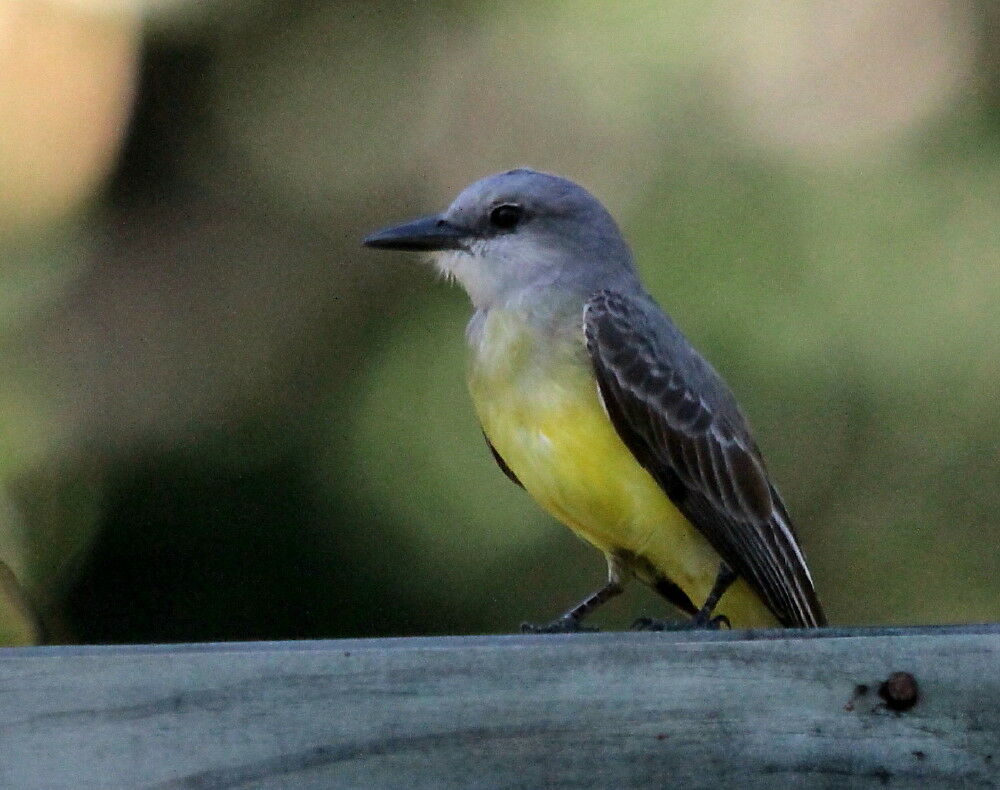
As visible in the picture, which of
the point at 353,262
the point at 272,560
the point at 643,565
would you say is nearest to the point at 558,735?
the point at 643,565

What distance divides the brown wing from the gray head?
8.1 inches

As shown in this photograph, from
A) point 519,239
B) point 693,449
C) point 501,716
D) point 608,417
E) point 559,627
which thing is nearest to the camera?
point 501,716

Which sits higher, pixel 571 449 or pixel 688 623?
pixel 571 449

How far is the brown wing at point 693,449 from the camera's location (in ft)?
13.8

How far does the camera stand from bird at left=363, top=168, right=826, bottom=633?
416 cm

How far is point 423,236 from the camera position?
14.9ft

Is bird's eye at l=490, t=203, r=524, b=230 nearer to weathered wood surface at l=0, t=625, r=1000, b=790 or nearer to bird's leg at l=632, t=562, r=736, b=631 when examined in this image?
bird's leg at l=632, t=562, r=736, b=631

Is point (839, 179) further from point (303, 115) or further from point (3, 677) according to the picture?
point (3, 677)

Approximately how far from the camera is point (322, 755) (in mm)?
2533

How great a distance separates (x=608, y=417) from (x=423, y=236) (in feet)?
2.40

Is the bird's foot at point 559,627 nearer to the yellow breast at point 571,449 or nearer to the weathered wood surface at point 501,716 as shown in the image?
the yellow breast at point 571,449

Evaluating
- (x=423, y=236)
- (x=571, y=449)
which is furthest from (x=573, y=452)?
(x=423, y=236)

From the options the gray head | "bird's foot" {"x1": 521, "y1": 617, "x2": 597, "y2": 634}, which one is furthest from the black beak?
"bird's foot" {"x1": 521, "y1": 617, "x2": 597, "y2": 634}

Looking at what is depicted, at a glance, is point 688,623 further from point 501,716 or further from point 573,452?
point 501,716
